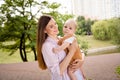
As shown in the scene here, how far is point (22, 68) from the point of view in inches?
158

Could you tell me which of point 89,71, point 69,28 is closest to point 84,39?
point 89,71

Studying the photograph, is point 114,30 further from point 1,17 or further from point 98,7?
point 1,17

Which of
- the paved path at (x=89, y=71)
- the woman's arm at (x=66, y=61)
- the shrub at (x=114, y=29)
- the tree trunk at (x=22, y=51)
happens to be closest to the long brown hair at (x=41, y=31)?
the woman's arm at (x=66, y=61)

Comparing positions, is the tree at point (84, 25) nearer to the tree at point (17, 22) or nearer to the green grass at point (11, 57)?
the tree at point (17, 22)

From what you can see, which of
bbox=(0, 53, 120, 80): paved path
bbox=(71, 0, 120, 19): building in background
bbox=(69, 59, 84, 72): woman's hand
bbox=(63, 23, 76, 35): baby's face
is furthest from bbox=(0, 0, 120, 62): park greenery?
bbox=(69, 59, 84, 72): woman's hand

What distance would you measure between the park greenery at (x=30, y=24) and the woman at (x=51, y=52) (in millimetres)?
4584

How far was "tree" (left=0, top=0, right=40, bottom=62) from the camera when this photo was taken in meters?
5.89

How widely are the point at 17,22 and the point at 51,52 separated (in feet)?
16.0

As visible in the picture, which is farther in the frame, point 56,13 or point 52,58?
point 56,13

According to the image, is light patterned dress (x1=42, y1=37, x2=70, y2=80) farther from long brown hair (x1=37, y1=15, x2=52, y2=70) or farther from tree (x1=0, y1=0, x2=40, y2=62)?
tree (x1=0, y1=0, x2=40, y2=62)

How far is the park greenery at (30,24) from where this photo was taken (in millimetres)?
5840

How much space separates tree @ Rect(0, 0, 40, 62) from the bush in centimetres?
136

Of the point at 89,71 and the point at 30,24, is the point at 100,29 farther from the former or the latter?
the point at 89,71

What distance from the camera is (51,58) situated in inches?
45.2
